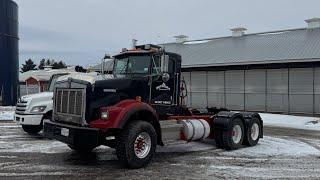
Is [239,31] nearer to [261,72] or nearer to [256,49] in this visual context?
[256,49]

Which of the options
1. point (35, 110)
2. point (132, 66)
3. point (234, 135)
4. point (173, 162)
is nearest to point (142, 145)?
point (173, 162)

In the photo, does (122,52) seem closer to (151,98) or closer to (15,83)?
(151,98)

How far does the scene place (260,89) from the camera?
32.1m

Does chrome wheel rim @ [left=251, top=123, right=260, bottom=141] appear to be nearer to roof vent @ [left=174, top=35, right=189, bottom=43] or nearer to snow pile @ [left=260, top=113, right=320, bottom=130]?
snow pile @ [left=260, top=113, right=320, bottom=130]

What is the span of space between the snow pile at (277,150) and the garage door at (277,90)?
15310mm

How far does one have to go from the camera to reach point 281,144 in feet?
49.4

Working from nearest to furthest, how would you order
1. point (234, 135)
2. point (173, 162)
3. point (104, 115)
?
point (104, 115), point (173, 162), point (234, 135)

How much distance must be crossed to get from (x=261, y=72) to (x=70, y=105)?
22.7m

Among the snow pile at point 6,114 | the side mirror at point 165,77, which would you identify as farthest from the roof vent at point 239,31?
the side mirror at point 165,77

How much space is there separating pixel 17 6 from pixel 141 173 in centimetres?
2927

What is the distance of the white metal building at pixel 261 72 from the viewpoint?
29641 millimetres

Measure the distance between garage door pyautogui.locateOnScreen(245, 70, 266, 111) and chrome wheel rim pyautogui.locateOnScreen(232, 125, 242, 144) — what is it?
18281mm

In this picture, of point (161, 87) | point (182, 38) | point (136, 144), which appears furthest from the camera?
point (182, 38)

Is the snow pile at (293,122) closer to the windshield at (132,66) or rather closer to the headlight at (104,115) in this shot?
the windshield at (132,66)
